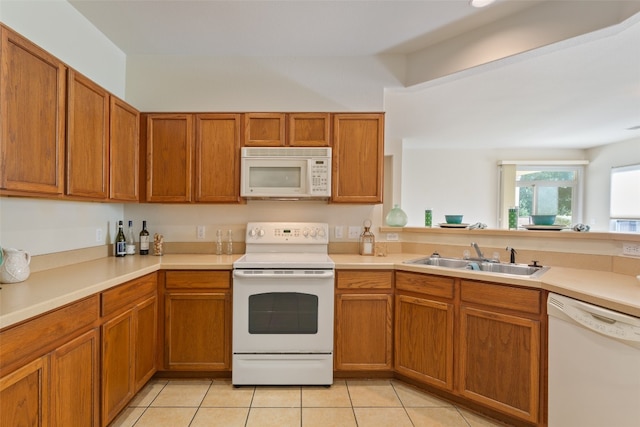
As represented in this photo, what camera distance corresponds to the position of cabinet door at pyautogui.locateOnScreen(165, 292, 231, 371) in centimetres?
221

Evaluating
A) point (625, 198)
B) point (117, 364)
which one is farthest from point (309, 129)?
point (625, 198)

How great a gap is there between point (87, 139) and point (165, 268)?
986mm

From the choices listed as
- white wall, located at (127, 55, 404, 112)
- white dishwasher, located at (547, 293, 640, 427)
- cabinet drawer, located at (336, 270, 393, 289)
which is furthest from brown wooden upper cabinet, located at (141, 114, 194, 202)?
white dishwasher, located at (547, 293, 640, 427)

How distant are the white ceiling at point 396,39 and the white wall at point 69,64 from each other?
0.50 feet

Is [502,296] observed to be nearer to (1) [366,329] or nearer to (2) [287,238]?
(1) [366,329]

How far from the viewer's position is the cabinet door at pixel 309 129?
8.42ft

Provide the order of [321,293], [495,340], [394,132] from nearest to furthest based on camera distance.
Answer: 1. [495,340]
2. [321,293]
3. [394,132]

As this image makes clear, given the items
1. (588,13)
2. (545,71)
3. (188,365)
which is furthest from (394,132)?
(188,365)

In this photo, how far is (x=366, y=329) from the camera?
88.5 inches

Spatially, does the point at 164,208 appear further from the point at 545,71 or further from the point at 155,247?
the point at 545,71

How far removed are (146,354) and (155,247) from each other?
3.04ft

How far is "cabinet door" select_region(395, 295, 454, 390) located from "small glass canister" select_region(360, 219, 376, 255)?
0.59 meters

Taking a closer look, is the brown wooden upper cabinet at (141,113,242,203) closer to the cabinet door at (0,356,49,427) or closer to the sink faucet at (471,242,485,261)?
the cabinet door at (0,356,49,427)

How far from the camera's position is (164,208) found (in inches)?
109
